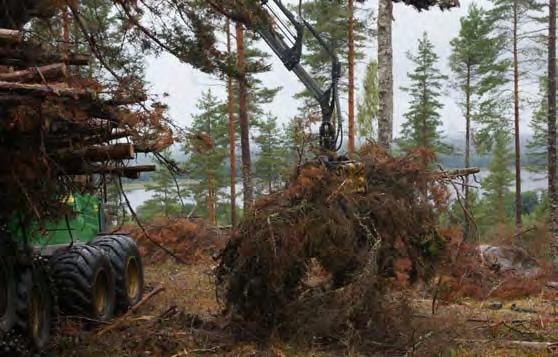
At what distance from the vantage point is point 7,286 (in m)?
6.61

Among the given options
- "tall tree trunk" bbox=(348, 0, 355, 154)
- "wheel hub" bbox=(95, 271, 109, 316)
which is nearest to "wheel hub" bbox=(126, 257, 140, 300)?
"wheel hub" bbox=(95, 271, 109, 316)

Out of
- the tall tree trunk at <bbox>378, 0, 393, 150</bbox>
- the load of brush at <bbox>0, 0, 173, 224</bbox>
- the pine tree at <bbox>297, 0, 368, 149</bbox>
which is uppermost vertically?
the pine tree at <bbox>297, 0, 368, 149</bbox>

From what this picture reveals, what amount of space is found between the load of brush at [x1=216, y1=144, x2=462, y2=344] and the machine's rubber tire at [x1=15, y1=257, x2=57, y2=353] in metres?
2.03

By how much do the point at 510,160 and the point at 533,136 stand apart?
14.1 m

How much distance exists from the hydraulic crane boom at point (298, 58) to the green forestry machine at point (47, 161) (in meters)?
2.94

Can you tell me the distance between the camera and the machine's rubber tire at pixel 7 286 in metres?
6.50

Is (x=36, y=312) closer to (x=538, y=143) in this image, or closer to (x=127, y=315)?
(x=127, y=315)

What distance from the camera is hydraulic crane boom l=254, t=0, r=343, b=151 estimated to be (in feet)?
32.1

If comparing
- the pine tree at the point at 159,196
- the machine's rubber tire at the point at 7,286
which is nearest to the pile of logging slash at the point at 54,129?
the machine's rubber tire at the point at 7,286

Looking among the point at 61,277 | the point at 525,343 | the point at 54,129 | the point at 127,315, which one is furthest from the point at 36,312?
the point at 525,343

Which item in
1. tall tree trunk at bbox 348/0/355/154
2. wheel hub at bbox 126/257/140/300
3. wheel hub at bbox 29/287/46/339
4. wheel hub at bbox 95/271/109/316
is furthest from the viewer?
tall tree trunk at bbox 348/0/355/154

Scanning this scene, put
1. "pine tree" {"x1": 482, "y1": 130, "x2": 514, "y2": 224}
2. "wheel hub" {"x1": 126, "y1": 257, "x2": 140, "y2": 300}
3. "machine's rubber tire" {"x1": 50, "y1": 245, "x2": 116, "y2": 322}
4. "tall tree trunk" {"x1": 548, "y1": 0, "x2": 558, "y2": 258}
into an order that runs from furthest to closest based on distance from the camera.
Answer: "pine tree" {"x1": 482, "y1": 130, "x2": 514, "y2": 224} → "tall tree trunk" {"x1": 548, "y1": 0, "x2": 558, "y2": 258} → "wheel hub" {"x1": 126, "y1": 257, "x2": 140, "y2": 300} → "machine's rubber tire" {"x1": 50, "y1": 245, "x2": 116, "y2": 322}

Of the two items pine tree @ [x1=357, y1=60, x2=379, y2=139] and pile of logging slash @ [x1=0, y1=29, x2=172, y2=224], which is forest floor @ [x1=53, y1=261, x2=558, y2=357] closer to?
pile of logging slash @ [x1=0, y1=29, x2=172, y2=224]

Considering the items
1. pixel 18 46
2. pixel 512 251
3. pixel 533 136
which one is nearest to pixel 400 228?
pixel 18 46
